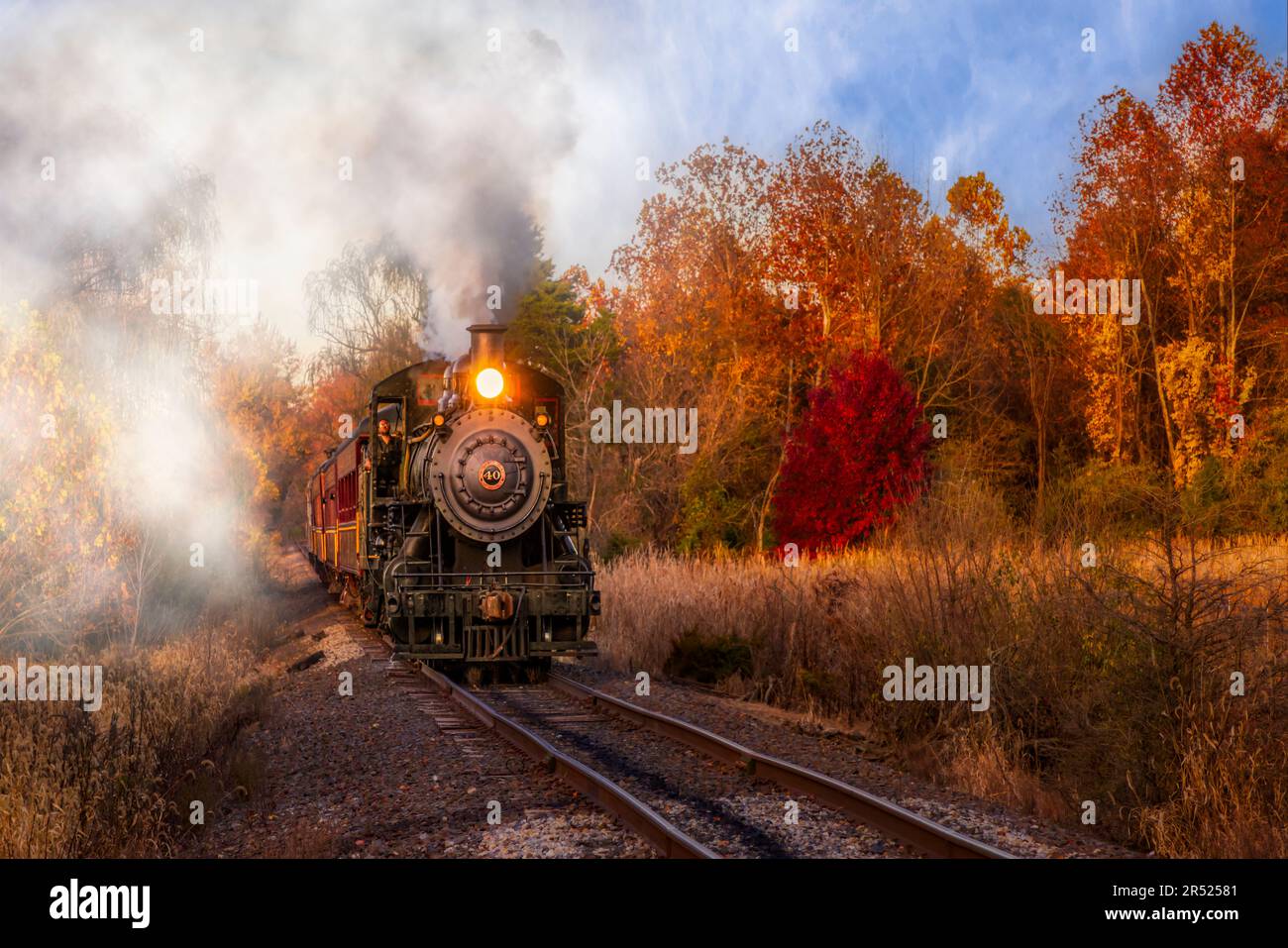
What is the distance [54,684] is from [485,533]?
16.3ft

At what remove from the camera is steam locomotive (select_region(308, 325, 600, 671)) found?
1416 centimetres

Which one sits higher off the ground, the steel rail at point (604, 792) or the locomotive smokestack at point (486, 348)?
the locomotive smokestack at point (486, 348)

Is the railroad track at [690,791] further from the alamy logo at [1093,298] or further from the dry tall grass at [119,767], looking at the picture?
the alamy logo at [1093,298]

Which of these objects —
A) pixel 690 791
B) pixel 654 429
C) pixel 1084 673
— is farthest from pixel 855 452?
pixel 690 791

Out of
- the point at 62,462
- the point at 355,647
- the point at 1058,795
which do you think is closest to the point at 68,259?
the point at 62,462

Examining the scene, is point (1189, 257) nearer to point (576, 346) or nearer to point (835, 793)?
point (576, 346)

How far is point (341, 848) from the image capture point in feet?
23.7

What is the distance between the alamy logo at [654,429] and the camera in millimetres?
30109

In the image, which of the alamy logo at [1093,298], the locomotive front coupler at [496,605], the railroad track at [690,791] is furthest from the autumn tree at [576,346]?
the railroad track at [690,791]

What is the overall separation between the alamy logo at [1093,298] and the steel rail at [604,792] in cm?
2225

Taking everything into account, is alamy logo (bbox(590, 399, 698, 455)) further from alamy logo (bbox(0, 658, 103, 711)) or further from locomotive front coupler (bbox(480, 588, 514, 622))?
alamy logo (bbox(0, 658, 103, 711))

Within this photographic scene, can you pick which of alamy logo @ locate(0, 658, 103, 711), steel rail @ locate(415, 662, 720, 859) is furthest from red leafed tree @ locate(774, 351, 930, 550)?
alamy logo @ locate(0, 658, 103, 711)

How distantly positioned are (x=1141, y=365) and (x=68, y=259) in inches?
1000

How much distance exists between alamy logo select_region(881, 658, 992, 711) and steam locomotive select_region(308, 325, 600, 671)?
4317 mm
